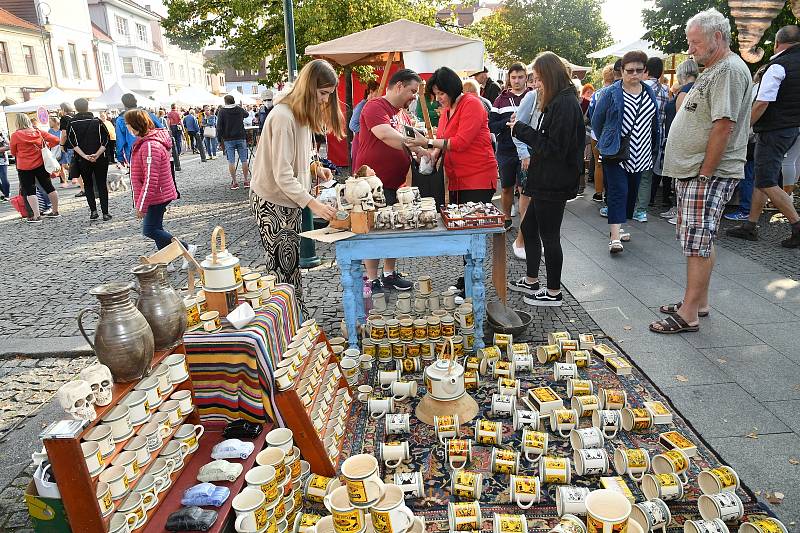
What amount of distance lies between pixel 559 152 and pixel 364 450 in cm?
268

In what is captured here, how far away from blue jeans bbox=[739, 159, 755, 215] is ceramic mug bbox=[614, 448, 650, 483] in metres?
5.77

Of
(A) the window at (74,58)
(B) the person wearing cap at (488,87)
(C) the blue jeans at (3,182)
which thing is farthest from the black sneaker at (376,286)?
(A) the window at (74,58)

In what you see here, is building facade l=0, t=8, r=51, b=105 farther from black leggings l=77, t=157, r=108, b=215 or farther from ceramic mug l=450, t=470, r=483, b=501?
ceramic mug l=450, t=470, r=483, b=501

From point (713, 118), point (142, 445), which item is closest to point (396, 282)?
point (713, 118)

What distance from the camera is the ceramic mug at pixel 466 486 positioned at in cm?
244

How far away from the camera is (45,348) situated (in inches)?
169

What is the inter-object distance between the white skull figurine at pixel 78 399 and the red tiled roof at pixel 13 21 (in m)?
33.0

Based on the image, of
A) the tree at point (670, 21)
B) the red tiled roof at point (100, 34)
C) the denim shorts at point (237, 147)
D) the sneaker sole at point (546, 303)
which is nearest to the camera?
the sneaker sole at point (546, 303)

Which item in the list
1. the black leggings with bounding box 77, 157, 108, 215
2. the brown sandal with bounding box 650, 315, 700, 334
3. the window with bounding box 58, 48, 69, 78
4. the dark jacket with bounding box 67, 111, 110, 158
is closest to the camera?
the brown sandal with bounding box 650, 315, 700, 334

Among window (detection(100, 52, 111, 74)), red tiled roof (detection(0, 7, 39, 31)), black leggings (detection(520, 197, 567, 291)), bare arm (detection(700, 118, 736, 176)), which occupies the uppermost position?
red tiled roof (detection(0, 7, 39, 31))

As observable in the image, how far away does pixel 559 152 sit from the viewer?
4.18 meters

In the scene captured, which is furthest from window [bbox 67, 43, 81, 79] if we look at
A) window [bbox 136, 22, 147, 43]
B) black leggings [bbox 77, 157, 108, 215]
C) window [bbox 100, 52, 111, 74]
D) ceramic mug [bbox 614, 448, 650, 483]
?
ceramic mug [bbox 614, 448, 650, 483]

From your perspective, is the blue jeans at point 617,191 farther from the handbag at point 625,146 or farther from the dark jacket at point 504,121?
the dark jacket at point 504,121

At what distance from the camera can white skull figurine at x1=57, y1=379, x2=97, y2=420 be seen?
1.82 m
